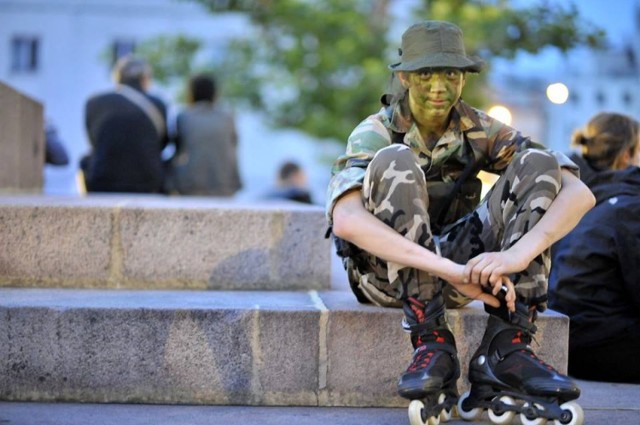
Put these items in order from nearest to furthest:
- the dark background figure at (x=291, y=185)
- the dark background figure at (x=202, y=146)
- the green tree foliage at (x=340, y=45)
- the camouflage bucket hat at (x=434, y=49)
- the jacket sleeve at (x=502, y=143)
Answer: the camouflage bucket hat at (x=434, y=49), the jacket sleeve at (x=502, y=143), the dark background figure at (x=202, y=146), the dark background figure at (x=291, y=185), the green tree foliage at (x=340, y=45)

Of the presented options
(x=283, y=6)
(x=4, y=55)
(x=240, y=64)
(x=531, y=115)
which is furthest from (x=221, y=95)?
(x=531, y=115)

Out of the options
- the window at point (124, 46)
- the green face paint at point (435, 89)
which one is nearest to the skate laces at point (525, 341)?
the green face paint at point (435, 89)

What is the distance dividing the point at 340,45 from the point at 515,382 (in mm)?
17925

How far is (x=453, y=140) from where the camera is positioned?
461 cm

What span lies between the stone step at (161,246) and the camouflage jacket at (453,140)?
0.91m

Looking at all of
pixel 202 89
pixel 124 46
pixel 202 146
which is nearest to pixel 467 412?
pixel 202 146

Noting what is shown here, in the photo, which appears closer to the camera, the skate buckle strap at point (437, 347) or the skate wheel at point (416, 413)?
the skate wheel at point (416, 413)

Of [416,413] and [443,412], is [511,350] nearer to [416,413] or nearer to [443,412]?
A: [443,412]

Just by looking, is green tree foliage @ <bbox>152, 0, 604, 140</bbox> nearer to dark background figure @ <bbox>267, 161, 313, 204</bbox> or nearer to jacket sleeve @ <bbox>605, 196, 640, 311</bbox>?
dark background figure @ <bbox>267, 161, 313, 204</bbox>

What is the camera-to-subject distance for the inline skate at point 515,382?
4.03m

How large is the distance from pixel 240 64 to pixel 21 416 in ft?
72.1

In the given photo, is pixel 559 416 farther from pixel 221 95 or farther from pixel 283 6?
pixel 221 95

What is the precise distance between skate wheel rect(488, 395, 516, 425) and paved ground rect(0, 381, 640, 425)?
17cm

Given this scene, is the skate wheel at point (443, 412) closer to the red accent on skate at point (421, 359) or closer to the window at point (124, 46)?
the red accent on skate at point (421, 359)
